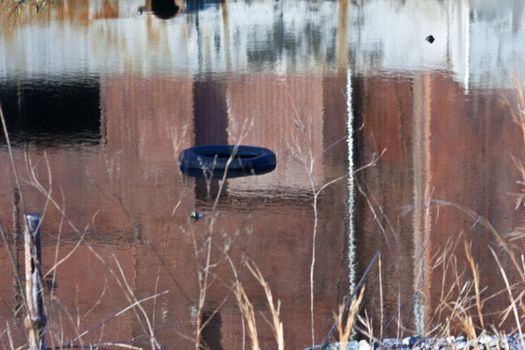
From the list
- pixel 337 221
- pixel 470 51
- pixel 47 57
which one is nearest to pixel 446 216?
pixel 337 221

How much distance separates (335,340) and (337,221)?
283cm

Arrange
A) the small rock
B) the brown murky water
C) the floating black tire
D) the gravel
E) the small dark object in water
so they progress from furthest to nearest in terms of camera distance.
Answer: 1. the floating black tire
2. the small dark object in water
3. the brown murky water
4. the small rock
5. the gravel

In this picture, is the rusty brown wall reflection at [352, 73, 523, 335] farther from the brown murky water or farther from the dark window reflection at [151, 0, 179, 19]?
the dark window reflection at [151, 0, 179, 19]

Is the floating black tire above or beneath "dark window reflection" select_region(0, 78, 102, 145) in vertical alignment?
beneath

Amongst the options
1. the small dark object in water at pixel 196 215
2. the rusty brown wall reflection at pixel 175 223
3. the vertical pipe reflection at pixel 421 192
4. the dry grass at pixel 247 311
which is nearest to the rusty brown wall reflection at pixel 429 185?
the vertical pipe reflection at pixel 421 192

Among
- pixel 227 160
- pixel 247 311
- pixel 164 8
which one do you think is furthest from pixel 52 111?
pixel 164 8

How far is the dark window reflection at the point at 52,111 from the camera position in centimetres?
1229

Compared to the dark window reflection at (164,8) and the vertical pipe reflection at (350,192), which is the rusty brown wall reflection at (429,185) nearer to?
the vertical pipe reflection at (350,192)

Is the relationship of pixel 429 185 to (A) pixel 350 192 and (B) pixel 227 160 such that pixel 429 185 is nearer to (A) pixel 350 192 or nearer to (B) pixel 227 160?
(A) pixel 350 192

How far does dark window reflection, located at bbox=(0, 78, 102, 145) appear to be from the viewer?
1229 cm

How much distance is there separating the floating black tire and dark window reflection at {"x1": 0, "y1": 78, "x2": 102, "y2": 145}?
1.60 metres

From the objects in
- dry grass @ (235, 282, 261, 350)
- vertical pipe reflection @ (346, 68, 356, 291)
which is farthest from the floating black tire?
dry grass @ (235, 282, 261, 350)

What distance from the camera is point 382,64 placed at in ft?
57.1

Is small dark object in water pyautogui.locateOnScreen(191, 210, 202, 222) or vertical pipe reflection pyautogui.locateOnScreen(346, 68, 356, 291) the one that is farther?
small dark object in water pyautogui.locateOnScreen(191, 210, 202, 222)
